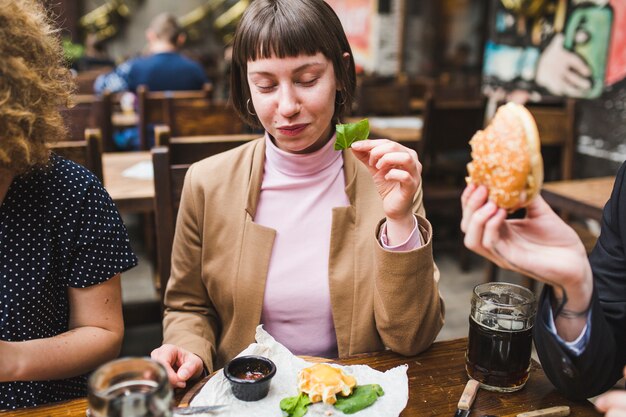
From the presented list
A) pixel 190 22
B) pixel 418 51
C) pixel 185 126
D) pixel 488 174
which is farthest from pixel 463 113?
pixel 190 22

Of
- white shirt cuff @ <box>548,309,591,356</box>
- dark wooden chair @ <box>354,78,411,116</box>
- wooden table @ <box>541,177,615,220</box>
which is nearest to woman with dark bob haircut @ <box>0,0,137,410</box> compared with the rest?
white shirt cuff @ <box>548,309,591,356</box>

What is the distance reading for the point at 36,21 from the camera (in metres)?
1.14

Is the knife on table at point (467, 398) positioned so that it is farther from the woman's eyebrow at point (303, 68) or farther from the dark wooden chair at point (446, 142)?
the dark wooden chair at point (446, 142)

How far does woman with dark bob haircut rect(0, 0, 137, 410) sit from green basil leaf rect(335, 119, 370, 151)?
53cm

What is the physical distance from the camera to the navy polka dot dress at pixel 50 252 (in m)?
1.18

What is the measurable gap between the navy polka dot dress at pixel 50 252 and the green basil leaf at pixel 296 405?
0.50m

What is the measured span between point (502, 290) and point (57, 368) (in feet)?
3.05

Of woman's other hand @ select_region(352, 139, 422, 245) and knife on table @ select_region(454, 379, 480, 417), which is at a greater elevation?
woman's other hand @ select_region(352, 139, 422, 245)

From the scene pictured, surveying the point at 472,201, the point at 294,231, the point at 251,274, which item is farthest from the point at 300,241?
the point at 472,201

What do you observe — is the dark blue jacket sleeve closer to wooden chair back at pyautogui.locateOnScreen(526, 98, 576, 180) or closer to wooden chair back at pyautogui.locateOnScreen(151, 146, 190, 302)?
wooden chair back at pyautogui.locateOnScreen(151, 146, 190, 302)

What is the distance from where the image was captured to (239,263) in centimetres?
144

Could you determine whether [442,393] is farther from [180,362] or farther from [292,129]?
[292,129]

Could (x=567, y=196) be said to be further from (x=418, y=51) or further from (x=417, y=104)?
(x=418, y=51)

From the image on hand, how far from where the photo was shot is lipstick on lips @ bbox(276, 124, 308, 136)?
4.49 feet
